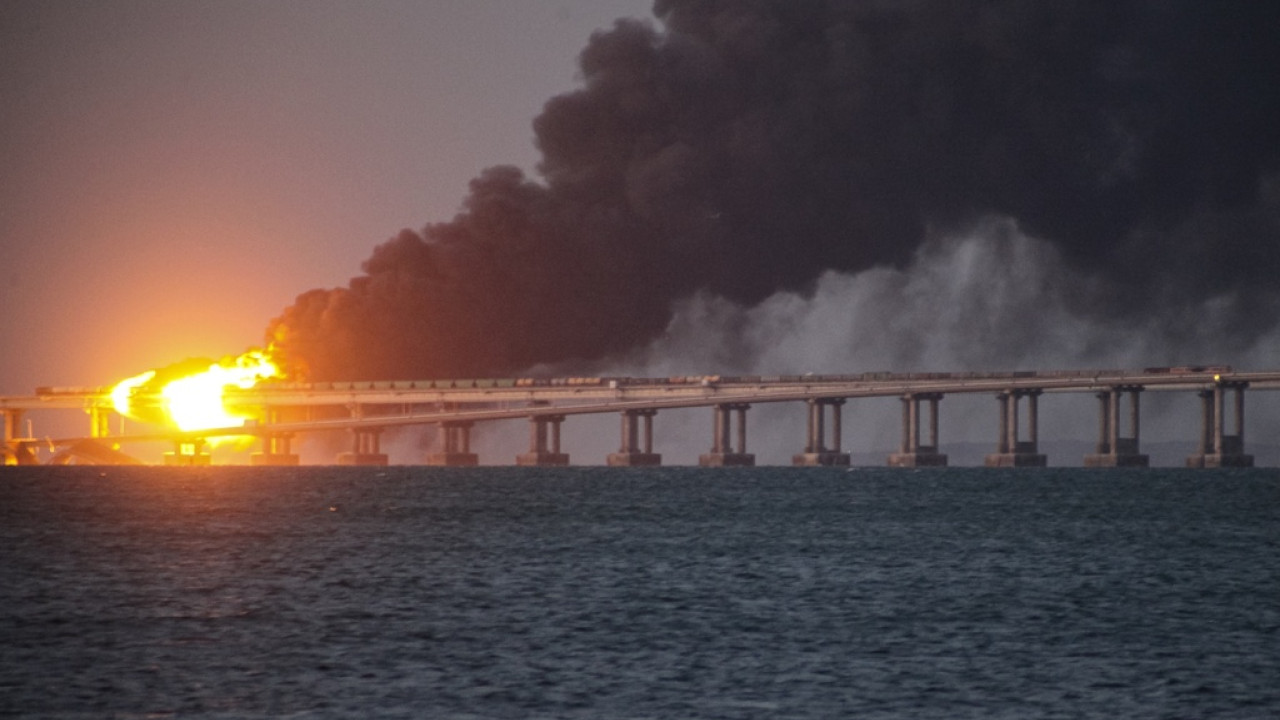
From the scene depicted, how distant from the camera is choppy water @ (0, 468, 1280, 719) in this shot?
1921 inches

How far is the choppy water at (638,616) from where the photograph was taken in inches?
1921

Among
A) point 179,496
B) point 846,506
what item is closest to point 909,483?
point 846,506

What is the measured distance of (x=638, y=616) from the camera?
64.9m

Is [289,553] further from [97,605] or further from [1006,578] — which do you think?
[1006,578]

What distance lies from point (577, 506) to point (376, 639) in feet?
274

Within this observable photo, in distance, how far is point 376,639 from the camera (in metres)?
58.8

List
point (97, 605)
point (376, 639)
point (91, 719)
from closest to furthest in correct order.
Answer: point (91, 719) → point (376, 639) → point (97, 605)

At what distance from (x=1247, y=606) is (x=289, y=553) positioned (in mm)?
41938

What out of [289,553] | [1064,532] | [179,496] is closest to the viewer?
[289,553]

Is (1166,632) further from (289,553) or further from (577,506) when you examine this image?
(577,506)

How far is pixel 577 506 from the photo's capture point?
142 m

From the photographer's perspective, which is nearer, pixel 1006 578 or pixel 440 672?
pixel 440 672

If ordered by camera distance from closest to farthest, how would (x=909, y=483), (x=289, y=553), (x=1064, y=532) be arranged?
1. (x=289, y=553)
2. (x=1064, y=532)
3. (x=909, y=483)

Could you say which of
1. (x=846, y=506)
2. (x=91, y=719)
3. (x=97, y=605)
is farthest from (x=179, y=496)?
(x=91, y=719)
